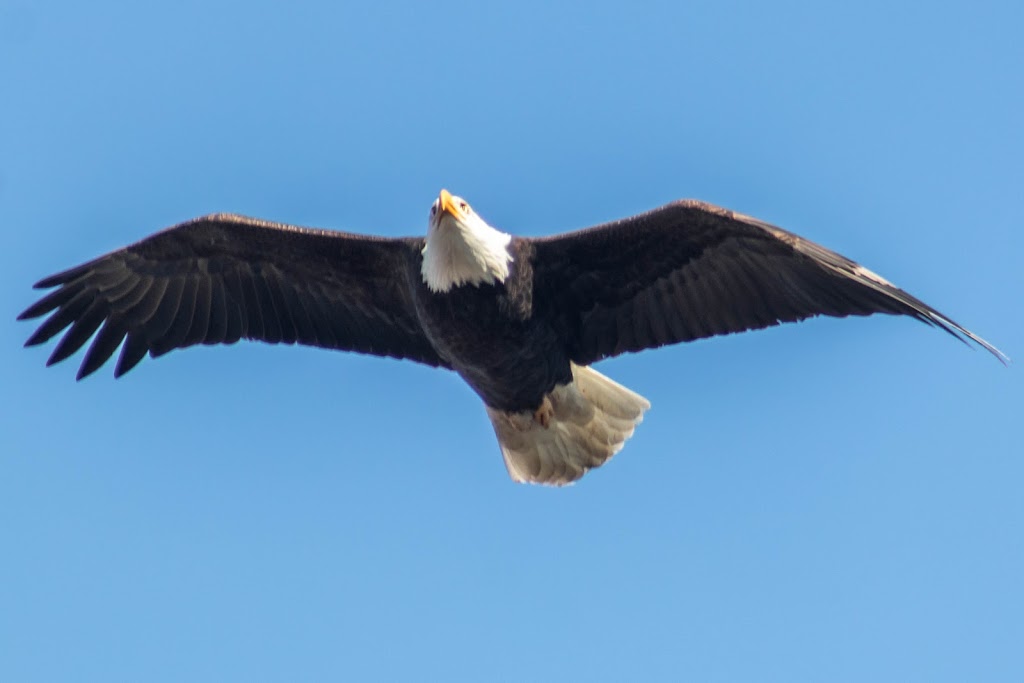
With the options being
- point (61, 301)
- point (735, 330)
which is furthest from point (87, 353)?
point (735, 330)

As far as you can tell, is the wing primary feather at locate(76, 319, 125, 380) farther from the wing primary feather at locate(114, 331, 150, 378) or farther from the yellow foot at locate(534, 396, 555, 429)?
the yellow foot at locate(534, 396, 555, 429)

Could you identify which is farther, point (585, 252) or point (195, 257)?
point (195, 257)

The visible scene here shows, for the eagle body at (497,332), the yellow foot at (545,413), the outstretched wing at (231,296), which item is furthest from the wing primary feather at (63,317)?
the yellow foot at (545,413)

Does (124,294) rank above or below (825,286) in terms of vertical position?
above

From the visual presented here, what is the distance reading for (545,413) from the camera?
34.7 feet

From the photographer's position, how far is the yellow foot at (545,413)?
34.5ft

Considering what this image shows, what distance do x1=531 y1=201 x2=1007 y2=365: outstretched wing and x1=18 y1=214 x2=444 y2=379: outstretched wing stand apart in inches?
39.5

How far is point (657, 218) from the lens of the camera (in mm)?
9742

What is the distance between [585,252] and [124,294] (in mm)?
3109

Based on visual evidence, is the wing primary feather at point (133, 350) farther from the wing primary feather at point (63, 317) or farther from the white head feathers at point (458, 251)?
the white head feathers at point (458, 251)

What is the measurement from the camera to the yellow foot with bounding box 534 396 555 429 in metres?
10.5

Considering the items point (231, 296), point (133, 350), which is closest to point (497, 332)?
point (231, 296)

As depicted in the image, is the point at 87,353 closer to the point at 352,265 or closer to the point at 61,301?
the point at 61,301

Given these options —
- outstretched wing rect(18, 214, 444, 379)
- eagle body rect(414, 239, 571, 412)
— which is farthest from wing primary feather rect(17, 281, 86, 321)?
eagle body rect(414, 239, 571, 412)
